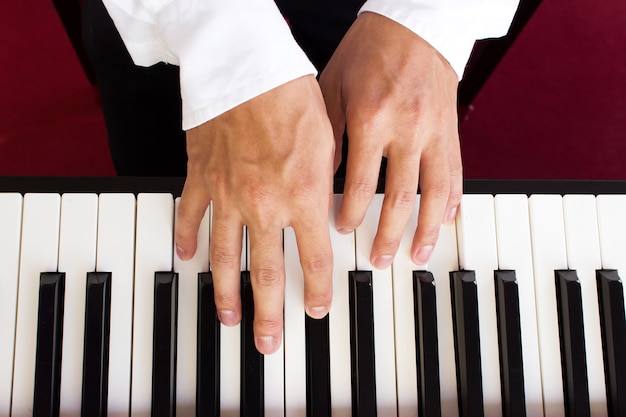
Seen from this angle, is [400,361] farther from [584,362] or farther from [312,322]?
[584,362]

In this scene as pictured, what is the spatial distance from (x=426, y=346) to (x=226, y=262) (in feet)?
0.81

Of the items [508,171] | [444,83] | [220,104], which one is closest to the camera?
[220,104]

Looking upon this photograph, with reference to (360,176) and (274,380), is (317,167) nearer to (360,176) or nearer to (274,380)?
(360,176)

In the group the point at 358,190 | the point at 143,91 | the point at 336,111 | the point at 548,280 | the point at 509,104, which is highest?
the point at 509,104

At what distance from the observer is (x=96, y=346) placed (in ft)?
1.98

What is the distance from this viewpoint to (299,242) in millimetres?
588

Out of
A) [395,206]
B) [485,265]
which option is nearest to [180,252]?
[395,206]

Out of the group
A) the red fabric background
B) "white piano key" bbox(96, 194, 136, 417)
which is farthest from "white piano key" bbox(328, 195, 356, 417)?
the red fabric background

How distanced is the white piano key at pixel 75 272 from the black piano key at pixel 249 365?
180 millimetres

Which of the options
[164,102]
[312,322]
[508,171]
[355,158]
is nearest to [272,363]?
[312,322]

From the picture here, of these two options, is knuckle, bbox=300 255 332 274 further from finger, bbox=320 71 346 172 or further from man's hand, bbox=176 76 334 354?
finger, bbox=320 71 346 172

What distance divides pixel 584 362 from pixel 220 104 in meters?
0.51

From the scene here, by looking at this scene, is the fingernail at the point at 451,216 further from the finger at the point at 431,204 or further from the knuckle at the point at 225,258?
the knuckle at the point at 225,258

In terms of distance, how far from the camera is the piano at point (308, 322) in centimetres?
61
